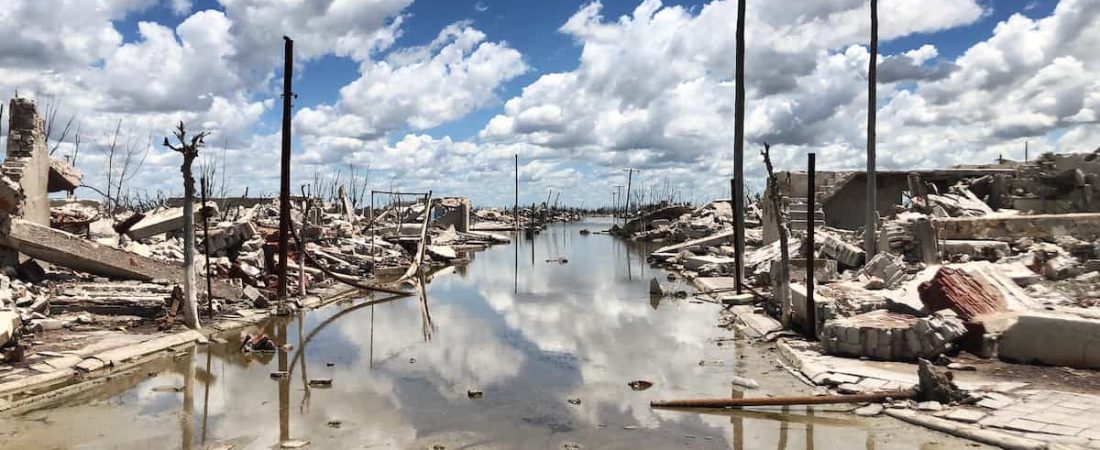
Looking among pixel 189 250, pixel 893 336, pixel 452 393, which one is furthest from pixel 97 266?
pixel 893 336

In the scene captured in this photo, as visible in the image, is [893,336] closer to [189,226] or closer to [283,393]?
[283,393]

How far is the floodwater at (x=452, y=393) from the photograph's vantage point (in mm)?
7184

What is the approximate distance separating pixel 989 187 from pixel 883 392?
56.3ft

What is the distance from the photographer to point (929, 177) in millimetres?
23297

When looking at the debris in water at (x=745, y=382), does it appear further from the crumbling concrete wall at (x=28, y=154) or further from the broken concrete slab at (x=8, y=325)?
the crumbling concrete wall at (x=28, y=154)

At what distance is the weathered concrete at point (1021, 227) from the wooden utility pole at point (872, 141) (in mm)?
1345

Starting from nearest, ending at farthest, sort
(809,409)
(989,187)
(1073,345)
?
1. (809,409)
2. (1073,345)
3. (989,187)

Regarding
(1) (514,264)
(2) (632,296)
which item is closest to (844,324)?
(2) (632,296)

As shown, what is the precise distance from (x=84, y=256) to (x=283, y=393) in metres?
7.62

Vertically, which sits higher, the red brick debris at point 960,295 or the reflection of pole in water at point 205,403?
the red brick debris at point 960,295

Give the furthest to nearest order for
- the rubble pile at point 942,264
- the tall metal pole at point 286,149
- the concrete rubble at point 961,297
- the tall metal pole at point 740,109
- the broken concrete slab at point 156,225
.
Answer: the tall metal pole at point 740,109 → the broken concrete slab at point 156,225 → the tall metal pole at point 286,149 → the rubble pile at point 942,264 → the concrete rubble at point 961,297

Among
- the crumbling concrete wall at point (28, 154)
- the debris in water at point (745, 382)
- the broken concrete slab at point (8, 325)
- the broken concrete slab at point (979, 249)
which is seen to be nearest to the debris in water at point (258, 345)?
the broken concrete slab at point (8, 325)

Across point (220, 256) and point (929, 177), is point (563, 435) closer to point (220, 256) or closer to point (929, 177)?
point (220, 256)

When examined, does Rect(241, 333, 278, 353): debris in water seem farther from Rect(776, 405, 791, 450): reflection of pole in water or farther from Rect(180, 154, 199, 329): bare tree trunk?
Rect(776, 405, 791, 450): reflection of pole in water
